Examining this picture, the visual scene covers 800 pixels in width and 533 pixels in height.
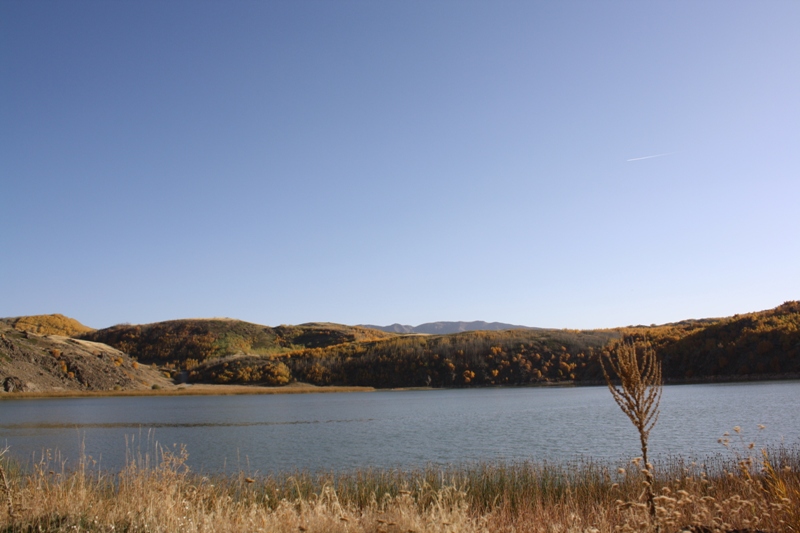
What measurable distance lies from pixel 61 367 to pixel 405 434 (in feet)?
194

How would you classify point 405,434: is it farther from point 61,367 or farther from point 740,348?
point 61,367

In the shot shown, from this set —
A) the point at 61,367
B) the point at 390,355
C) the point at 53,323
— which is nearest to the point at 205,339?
the point at 390,355

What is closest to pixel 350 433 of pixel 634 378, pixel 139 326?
pixel 634 378

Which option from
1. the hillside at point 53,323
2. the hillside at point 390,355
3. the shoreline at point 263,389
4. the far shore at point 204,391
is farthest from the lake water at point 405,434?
the hillside at point 53,323

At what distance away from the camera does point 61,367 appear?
70000 mm

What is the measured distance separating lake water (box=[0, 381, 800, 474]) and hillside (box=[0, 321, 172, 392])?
987 inches

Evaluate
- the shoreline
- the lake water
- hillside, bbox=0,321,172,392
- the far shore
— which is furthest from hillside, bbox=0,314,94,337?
the lake water

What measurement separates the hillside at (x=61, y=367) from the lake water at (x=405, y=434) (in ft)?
82.2

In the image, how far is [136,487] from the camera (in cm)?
865

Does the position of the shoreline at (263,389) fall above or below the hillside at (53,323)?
below

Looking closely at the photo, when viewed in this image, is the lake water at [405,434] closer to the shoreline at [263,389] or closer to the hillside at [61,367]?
the shoreline at [263,389]

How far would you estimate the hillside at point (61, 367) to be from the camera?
63.6 metres

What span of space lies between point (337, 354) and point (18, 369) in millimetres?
48998

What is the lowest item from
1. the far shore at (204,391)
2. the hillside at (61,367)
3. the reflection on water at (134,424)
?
the far shore at (204,391)
